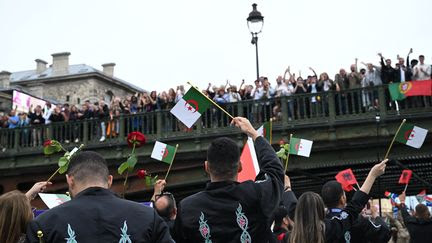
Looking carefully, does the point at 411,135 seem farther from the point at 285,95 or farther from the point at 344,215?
the point at 344,215

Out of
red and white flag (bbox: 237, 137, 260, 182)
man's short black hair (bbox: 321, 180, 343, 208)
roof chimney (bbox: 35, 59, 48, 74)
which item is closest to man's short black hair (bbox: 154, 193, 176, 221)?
red and white flag (bbox: 237, 137, 260, 182)

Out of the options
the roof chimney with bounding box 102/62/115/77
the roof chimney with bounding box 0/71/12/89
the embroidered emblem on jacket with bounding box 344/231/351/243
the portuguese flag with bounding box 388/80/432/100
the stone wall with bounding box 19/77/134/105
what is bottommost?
the embroidered emblem on jacket with bounding box 344/231/351/243

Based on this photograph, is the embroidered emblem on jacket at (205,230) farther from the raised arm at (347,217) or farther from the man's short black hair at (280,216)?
the man's short black hair at (280,216)

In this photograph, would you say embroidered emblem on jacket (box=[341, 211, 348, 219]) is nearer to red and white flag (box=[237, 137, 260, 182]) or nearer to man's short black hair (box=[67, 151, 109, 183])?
red and white flag (box=[237, 137, 260, 182])

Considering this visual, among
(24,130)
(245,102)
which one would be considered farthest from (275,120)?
(24,130)

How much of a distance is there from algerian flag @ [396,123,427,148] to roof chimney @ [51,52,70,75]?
54.7 m

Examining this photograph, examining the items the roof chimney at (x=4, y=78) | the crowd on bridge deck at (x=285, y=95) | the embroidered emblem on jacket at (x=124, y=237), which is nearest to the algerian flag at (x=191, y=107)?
the embroidered emblem on jacket at (x=124, y=237)

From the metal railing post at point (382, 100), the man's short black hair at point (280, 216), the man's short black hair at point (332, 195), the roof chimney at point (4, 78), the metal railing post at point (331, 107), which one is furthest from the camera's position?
the roof chimney at point (4, 78)

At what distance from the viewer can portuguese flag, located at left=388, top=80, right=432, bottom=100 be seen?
55.6 feet

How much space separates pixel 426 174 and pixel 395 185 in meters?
3.43

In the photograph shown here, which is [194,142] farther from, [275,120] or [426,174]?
[426,174]

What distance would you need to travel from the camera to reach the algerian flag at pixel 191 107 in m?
8.27

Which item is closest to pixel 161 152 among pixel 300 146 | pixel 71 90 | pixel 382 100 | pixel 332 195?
pixel 300 146

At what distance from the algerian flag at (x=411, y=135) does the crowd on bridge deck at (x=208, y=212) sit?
8.00 m
